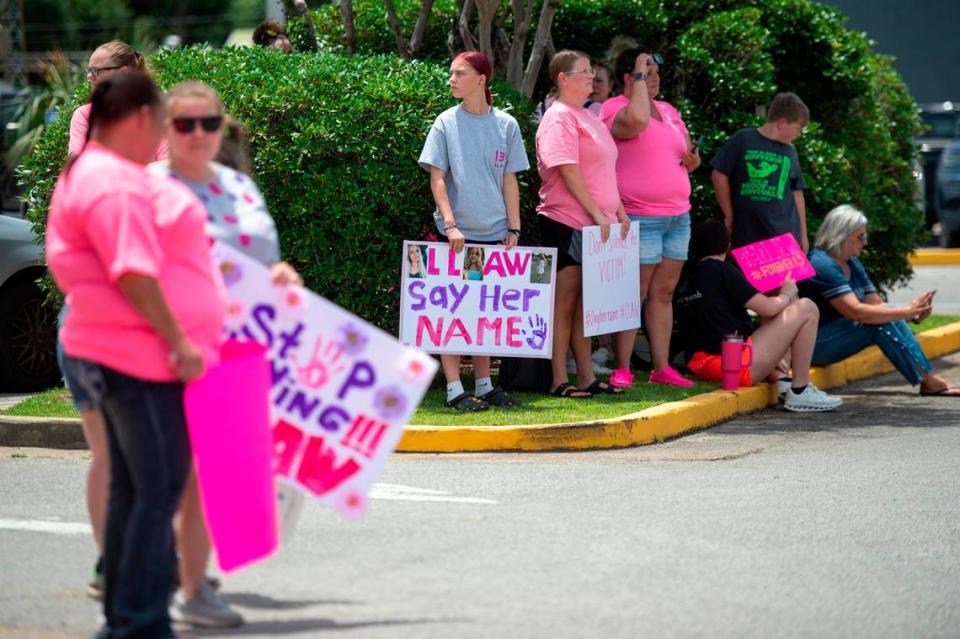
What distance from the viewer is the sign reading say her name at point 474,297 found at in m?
9.33

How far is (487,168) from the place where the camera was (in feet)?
30.2

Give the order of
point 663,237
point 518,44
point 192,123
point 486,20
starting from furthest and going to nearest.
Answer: point 518,44, point 486,20, point 663,237, point 192,123

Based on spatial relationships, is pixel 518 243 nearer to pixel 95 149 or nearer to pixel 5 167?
pixel 95 149

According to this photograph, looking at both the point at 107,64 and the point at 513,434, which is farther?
the point at 513,434

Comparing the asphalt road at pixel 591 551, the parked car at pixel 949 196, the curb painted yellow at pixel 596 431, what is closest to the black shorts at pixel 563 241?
the curb painted yellow at pixel 596 431

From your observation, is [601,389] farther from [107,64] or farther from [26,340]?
[26,340]

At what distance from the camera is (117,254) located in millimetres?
4238

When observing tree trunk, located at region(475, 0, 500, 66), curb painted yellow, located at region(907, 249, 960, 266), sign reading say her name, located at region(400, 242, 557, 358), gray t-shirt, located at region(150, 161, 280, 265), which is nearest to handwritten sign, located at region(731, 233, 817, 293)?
sign reading say her name, located at region(400, 242, 557, 358)

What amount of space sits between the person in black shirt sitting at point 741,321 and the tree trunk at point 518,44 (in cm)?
179

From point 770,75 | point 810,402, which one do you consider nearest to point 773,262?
point 810,402

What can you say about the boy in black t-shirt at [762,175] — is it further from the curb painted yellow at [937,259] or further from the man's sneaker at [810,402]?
the curb painted yellow at [937,259]

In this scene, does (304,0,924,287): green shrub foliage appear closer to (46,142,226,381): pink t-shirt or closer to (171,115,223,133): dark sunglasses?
(171,115,223,133): dark sunglasses

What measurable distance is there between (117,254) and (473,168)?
5.04 m

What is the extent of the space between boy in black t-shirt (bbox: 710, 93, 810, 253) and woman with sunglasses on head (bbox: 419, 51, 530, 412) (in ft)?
6.61
